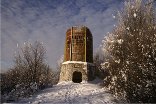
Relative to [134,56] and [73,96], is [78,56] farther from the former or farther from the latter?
[134,56]

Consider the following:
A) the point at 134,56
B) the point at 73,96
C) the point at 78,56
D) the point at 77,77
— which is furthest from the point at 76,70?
the point at 134,56

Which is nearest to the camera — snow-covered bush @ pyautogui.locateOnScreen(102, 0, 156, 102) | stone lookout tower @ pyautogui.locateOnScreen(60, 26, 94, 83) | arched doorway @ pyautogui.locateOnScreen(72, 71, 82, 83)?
snow-covered bush @ pyautogui.locateOnScreen(102, 0, 156, 102)

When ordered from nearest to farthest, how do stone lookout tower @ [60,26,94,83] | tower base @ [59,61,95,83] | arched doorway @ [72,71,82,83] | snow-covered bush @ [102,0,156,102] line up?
snow-covered bush @ [102,0,156,102], tower base @ [59,61,95,83], stone lookout tower @ [60,26,94,83], arched doorway @ [72,71,82,83]

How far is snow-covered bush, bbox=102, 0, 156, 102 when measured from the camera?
55.1 feet

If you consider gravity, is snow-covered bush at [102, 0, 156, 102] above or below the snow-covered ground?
above

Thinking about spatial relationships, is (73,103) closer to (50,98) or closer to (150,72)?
(50,98)

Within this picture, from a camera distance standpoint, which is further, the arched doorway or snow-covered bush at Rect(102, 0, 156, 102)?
the arched doorway

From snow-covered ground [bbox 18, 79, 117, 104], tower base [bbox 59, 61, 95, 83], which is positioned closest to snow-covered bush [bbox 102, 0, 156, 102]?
snow-covered ground [bbox 18, 79, 117, 104]

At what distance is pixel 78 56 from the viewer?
29.2 metres

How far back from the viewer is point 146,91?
16844 mm

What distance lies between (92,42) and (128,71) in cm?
1407

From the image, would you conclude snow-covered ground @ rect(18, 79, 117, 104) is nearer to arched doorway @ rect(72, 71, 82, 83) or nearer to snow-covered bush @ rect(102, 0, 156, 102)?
snow-covered bush @ rect(102, 0, 156, 102)

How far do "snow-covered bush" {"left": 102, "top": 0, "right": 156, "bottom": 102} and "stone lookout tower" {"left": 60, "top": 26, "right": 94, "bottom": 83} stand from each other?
27.7 feet

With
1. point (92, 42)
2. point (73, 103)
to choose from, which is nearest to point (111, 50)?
point (73, 103)
